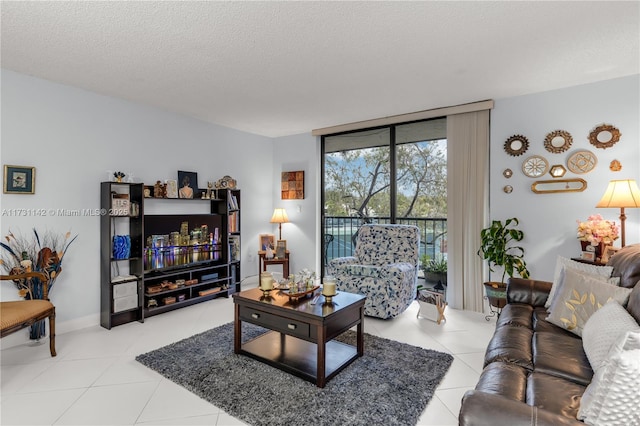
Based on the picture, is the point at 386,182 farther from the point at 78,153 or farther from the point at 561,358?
the point at 78,153

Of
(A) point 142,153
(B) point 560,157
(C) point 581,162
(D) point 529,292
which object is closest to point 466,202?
(B) point 560,157

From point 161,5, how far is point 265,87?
1383 mm

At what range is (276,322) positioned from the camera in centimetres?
244

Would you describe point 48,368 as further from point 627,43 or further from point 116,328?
point 627,43

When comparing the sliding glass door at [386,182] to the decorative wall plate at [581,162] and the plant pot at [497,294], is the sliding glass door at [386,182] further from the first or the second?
the decorative wall plate at [581,162]

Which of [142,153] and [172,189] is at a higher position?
[142,153]

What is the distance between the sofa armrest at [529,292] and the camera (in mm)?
2555

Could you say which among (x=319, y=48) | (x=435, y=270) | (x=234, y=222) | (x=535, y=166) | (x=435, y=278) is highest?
(x=319, y=48)

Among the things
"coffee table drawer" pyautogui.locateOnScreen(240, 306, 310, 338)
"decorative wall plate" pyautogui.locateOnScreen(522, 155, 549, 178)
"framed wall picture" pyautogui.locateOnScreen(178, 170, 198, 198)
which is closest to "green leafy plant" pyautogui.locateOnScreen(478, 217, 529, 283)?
"decorative wall plate" pyautogui.locateOnScreen(522, 155, 549, 178)

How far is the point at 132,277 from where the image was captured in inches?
139

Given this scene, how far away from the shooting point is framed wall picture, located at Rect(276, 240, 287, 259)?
5070 millimetres

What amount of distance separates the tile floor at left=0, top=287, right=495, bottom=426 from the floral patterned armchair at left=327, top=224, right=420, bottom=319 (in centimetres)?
21

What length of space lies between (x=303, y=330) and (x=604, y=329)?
1701 millimetres

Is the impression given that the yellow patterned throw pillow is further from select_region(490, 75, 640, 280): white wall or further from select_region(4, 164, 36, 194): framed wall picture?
select_region(4, 164, 36, 194): framed wall picture
